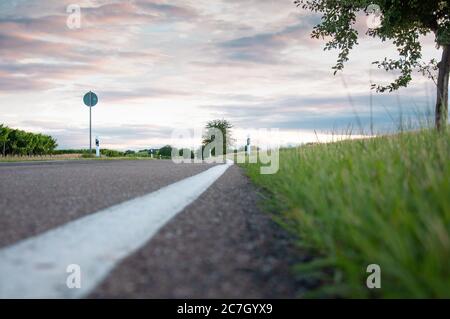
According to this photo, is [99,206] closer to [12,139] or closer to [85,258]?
[85,258]

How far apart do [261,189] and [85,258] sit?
13.6ft

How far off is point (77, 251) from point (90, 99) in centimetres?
2848

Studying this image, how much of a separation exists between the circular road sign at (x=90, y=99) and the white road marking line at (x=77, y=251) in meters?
27.0

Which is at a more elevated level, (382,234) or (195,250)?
(382,234)

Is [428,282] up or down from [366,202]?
down

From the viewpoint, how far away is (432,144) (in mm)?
4570

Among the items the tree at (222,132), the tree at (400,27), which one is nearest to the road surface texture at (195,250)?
the tree at (400,27)

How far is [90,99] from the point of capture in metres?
29.2

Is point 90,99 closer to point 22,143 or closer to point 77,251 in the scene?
point 22,143

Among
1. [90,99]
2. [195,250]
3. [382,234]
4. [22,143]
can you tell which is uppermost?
[90,99]

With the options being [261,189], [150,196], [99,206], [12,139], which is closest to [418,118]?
[261,189]

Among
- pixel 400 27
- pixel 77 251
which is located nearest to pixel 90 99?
pixel 400 27

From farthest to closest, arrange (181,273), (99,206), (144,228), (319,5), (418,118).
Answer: (319,5), (418,118), (99,206), (144,228), (181,273)
